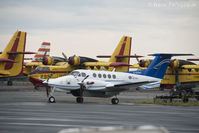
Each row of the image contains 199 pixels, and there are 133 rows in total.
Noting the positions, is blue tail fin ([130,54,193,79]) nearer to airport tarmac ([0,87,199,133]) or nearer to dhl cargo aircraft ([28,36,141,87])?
airport tarmac ([0,87,199,133])

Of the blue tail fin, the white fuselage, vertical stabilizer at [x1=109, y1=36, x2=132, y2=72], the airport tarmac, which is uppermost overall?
vertical stabilizer at [x1=109, y1=36, x2=132, y2=72]

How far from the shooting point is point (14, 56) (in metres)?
44.7

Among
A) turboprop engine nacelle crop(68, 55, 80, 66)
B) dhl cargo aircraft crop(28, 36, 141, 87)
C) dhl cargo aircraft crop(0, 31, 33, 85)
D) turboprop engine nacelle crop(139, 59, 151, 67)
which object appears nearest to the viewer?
dhl cargo aircraft crop(28, 36, 141, 87)

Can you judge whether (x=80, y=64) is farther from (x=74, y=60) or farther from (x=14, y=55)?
(x=14, y=55)

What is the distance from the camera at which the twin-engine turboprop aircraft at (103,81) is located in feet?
87.4

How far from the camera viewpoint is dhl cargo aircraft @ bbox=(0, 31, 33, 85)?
43.2 m

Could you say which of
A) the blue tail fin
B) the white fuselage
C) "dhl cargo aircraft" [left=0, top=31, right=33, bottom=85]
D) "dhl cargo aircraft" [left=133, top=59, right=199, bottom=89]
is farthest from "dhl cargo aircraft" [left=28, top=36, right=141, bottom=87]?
the blue tail fin

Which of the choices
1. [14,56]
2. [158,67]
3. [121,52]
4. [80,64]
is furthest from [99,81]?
[121,52]

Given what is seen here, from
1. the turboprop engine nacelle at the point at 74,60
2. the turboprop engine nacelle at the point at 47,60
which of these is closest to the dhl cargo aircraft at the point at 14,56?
the turboprop engine nacelle at the point at 47,60

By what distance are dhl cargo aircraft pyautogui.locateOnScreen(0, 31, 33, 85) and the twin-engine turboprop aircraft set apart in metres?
17.4

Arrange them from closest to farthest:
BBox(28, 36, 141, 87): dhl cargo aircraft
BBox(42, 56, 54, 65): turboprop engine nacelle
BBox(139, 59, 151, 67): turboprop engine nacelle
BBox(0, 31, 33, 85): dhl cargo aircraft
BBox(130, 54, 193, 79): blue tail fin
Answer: BBox(130, 54, 193, 79): blue tail fin → BBox(28, 36, 141, 87): dhl cargo aircraft → BBox(0, 31, 33, 85): dhl cargo aircraft → BBox(42, 56, 54, 65): turboprop engine nacelle → BBox(139, 59, 151, 67): turboprop engine nacelle

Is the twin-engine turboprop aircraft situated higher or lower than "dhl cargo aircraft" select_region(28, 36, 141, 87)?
lower

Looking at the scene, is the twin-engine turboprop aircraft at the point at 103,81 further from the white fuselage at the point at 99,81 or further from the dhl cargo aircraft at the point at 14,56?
the dhl cargo aircraft at the point at 14,56

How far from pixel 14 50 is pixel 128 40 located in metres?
16.1
